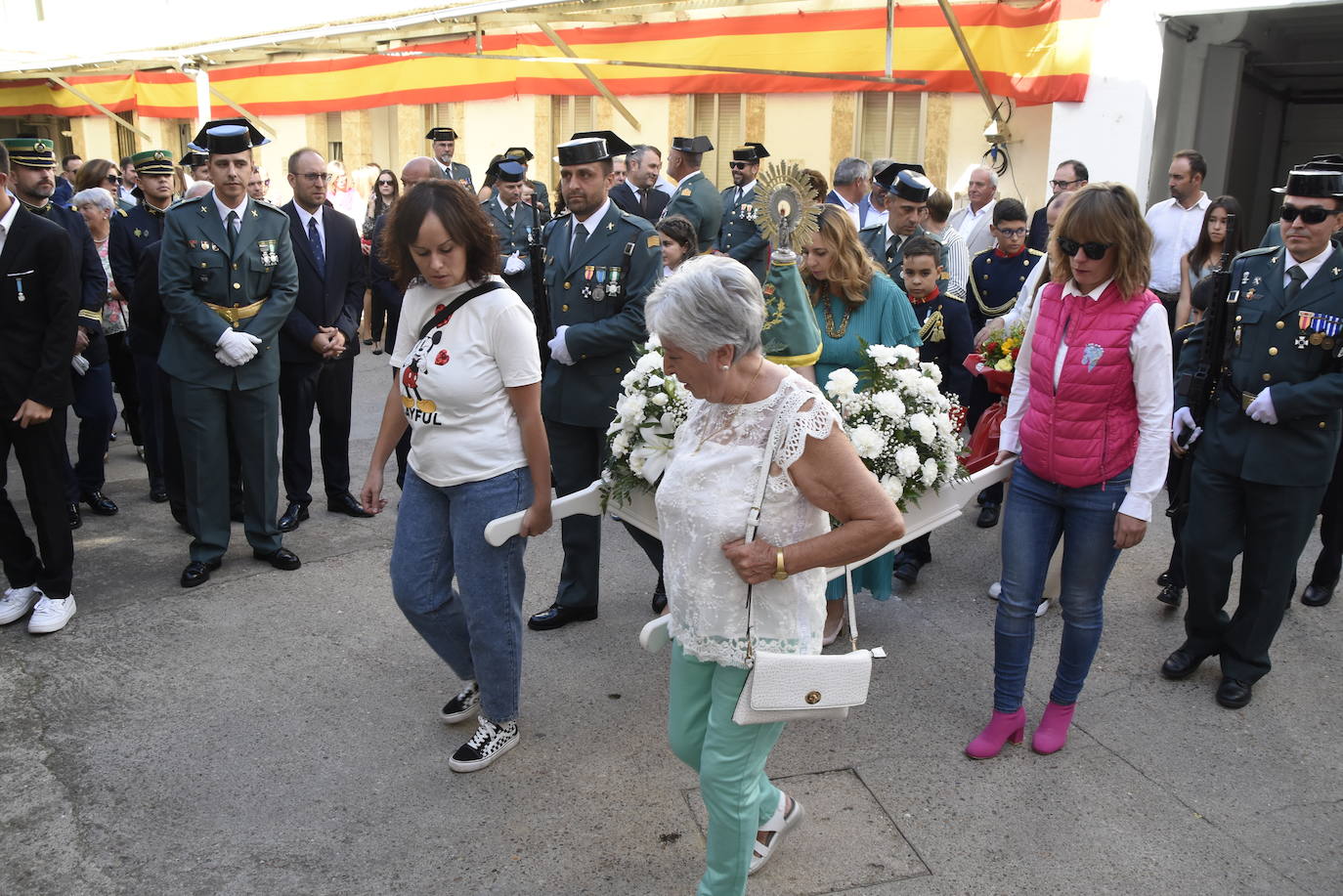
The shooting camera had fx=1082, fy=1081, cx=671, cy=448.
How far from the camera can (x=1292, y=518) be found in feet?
14.4

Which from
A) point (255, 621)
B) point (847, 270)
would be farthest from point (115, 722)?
point (847, 270)

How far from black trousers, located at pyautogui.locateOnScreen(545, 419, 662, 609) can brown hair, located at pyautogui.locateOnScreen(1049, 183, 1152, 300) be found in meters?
2.31

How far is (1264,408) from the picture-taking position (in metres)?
4.23

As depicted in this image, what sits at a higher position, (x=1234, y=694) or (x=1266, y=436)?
(x=1266, y=436)

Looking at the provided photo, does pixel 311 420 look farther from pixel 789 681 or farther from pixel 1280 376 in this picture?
pixel 1280 376

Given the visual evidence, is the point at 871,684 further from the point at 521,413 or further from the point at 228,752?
the point at 228,752

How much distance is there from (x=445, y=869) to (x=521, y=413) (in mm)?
1494

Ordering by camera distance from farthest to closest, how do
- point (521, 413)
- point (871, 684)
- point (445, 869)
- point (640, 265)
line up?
point (640, 265)
point (871, 684)
point (521, 413)
point (445, 869)

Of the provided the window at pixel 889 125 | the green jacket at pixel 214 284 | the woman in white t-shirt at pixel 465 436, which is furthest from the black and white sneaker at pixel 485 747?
the window at pixel 889 125

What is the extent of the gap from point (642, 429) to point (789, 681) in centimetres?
125

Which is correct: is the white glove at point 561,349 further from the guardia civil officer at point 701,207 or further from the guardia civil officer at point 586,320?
the guardia civil officer at point 701,207

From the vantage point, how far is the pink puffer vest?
371cm

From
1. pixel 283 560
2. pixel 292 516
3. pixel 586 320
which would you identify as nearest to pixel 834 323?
pixel 586 320

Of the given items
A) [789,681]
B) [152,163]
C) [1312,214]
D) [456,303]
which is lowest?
[789,681]
